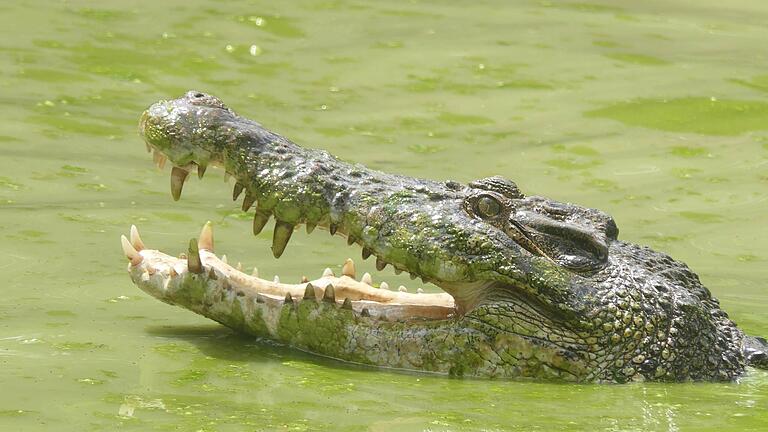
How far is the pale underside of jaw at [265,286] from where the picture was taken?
21.4 feet

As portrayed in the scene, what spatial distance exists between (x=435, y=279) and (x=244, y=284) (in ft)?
2.95

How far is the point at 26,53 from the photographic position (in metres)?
12.8

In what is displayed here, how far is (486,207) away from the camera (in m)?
6.44

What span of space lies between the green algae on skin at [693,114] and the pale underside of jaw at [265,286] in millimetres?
6242

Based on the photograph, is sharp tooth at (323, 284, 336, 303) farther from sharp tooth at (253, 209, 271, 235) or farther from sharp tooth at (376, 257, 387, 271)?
sharp tooth at (253, 209, 271, 235)

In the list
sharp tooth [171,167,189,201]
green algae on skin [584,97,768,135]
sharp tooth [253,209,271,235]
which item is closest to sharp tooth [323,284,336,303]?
sharp tooth [253,209,271,235]

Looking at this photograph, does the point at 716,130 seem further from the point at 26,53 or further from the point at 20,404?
the point at 20,404

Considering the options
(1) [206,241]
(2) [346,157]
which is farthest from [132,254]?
(2) [346,157]

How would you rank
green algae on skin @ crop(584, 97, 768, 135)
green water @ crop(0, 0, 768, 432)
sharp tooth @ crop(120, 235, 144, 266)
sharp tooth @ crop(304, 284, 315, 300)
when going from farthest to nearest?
green algae on skin @ crop(584, 97, 768, 135), sharp tooth @ crop(120, 235, 144, 266), sharp tooth @ crop(304, 284, 315, 300), green water @ crop(0, 0, 768, 432)

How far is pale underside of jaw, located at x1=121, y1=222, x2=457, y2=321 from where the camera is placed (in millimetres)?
6512

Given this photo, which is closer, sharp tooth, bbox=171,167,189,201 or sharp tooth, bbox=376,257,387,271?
sharp tooth, bbox=376,257,387,271

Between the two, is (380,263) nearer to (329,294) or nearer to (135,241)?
(329,294)

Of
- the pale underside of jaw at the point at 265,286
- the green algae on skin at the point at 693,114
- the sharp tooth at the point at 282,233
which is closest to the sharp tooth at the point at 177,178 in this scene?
the pale underside of jaw at the point at 265,286

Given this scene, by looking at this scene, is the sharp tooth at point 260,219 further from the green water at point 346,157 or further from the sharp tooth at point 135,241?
the sharp tooth at point 135,241
